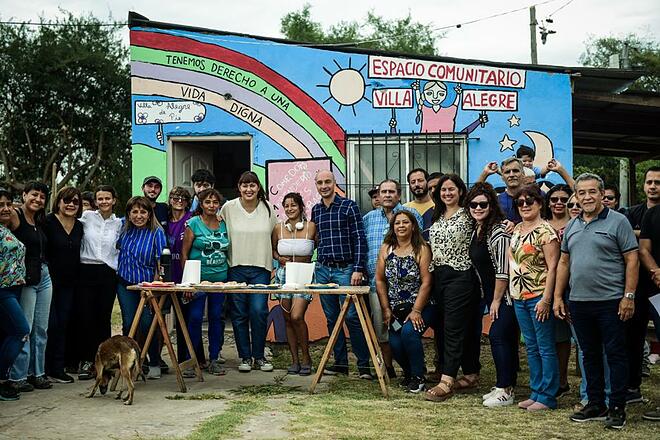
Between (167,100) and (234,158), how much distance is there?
3554 mm

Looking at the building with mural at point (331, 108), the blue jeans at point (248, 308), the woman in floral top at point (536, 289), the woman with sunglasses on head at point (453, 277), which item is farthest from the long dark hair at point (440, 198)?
the building with mural at point (331, 108)

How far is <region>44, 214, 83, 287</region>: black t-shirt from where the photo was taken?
7012 millimetres

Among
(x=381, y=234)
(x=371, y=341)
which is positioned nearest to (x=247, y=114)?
(x=381, y=234)

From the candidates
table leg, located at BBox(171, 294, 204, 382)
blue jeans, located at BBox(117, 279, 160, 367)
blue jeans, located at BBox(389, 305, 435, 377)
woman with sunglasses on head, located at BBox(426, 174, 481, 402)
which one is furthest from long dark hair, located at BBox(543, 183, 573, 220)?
blue jeans, located at BBox(117, 279, 160, 367)

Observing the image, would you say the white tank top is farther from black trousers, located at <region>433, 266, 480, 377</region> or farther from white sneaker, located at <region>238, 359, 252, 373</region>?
black trousers, located at <region>433, 266, 480, 377</region>

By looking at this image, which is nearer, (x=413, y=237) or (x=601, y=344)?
Result: (x=601, y=344)

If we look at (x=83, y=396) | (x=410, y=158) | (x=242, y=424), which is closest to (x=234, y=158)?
(x=410, y=158)

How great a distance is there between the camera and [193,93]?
10039 mm

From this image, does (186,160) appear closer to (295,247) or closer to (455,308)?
(295,247)

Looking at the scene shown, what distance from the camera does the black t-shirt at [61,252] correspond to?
7012 mm

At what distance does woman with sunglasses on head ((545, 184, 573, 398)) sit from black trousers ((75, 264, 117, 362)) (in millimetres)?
3838

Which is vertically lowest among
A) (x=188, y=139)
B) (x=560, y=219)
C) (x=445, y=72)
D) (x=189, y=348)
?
(x=189, y=348)

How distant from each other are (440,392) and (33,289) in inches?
133

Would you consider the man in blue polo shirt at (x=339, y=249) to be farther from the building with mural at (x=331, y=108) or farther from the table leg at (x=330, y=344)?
the building with mural at (x=331, y=108)
